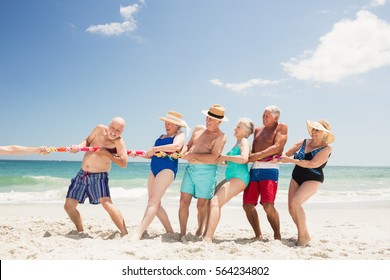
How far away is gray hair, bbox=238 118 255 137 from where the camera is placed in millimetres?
5168

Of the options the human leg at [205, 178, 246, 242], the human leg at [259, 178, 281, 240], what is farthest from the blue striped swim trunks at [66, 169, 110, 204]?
the human leg at [259, 178, 281, 240]

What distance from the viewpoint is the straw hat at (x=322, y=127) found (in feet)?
15.9

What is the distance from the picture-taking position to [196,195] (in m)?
5.10

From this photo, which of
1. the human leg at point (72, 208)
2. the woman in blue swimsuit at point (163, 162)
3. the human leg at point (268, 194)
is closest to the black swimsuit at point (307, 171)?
the human leg at point (268, 194)

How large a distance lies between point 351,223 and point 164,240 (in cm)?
452

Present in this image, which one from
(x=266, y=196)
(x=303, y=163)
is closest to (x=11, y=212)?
(x=266, y=196)

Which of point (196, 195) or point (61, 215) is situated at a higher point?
point (196, 195)

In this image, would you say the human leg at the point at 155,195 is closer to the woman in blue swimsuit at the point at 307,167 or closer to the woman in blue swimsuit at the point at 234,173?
the woman in blue swimsuit at the point at 234,173

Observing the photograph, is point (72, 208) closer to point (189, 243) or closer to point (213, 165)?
point (189, 243)

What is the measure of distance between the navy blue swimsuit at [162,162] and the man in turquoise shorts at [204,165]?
227 millimetres

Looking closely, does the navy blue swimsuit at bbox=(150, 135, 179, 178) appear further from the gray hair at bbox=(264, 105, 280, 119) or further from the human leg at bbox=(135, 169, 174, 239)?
the gray hair at bbox=(264, 105, 280, 119)

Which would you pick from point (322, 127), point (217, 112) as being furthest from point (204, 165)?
point (322, 127)

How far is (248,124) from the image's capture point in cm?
518

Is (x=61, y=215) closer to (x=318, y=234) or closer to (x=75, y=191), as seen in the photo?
(x=75, y=191)
